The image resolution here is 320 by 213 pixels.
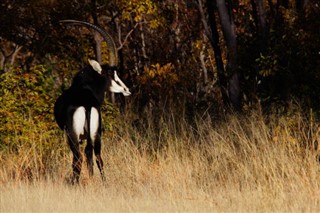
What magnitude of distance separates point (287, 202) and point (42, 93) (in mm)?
Answer: 6370

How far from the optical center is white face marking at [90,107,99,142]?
1121 cm

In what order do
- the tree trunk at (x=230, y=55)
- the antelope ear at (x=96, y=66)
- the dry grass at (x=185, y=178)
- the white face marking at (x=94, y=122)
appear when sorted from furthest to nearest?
1. the tree trunk at (x=230, y=55)
2. the antelope ear at (x=96, y=66)
3. the white face marking at (x=94, y=122)
4. the dry grass at (x=185, y=178)

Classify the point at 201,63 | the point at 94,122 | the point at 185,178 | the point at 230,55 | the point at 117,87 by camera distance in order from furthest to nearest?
the point at 201,63 → the point at 230,55 → the point at 117,87 → the point at 94,122 → the point at 185,178

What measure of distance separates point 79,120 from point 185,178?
161 cm

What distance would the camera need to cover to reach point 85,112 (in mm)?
11234

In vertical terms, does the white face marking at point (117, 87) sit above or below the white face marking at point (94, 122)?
above

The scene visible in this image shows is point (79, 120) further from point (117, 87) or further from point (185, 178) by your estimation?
point (185, 178)

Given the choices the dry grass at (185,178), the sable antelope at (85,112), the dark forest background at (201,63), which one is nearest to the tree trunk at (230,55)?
the dark forest background at (201,63)

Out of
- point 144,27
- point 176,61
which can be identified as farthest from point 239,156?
point 144,27

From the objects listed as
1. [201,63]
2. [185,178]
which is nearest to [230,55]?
[185,178]

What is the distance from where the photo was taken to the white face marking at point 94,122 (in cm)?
1121

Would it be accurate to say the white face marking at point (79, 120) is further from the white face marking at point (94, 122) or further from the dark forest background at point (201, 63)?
the dark forest background at point (201, 63)

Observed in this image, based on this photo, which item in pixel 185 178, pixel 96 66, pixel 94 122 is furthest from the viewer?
pixel 96 66

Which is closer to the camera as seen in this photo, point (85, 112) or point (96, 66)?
point (85, 112)
